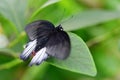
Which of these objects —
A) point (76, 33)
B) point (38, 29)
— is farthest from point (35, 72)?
point (38, 29)

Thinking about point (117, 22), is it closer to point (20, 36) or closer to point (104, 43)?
point (104, 43)

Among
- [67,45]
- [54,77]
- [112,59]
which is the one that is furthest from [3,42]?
[67,45]

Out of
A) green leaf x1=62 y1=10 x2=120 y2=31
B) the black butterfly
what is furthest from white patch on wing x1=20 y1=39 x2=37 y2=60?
green leaf x1=62 y1=10 x2=120 y2=31

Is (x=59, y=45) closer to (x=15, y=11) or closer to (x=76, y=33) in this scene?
(x=15, y=11)

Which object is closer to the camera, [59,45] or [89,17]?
[59,45]

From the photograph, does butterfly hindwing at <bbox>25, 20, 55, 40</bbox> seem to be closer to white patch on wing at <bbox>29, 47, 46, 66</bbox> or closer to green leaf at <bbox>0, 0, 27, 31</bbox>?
white patch on wing at <bbox>29, 47, 46, 66</bbox>

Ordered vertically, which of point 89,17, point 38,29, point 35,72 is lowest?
point 35,72
